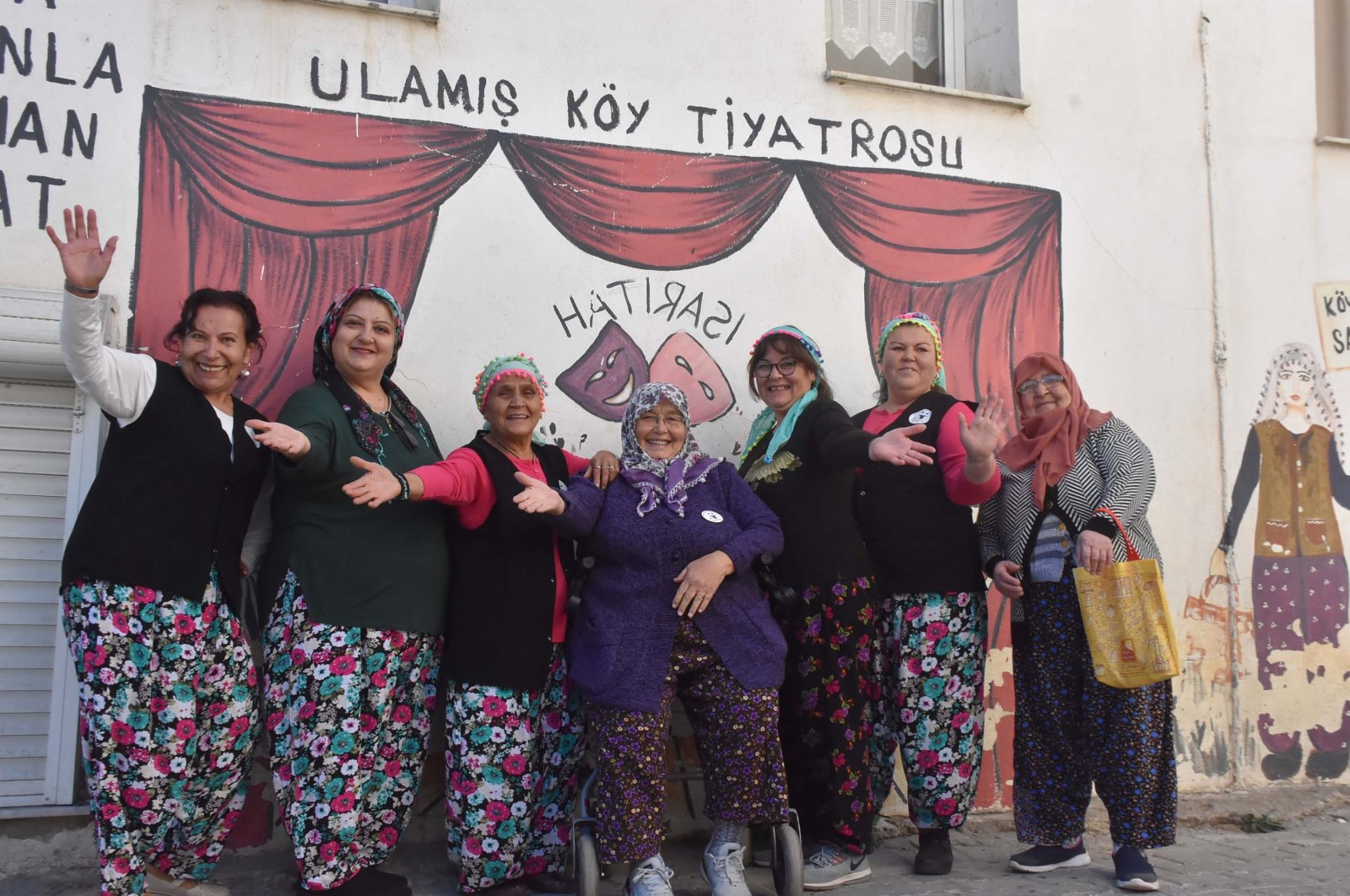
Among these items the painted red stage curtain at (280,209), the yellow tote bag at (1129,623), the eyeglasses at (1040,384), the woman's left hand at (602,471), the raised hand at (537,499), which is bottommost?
the yellow tote bag at (1129,623)

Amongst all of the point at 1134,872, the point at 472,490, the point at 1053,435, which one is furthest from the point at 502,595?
the point at 1134,872

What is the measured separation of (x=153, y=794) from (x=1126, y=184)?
474 centimetres

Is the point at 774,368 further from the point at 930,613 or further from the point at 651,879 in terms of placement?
the point at 651,879

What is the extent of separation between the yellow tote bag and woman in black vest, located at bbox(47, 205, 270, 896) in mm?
2678

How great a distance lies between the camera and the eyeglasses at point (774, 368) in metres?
3.69

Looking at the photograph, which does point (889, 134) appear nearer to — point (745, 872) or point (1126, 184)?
point (1126, 184)

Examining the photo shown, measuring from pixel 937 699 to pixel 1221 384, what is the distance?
8.37 feet

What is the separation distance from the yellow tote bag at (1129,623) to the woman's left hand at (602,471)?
5.20 ft

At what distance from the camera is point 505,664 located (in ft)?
10.5

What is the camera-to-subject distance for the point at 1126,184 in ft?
16.2

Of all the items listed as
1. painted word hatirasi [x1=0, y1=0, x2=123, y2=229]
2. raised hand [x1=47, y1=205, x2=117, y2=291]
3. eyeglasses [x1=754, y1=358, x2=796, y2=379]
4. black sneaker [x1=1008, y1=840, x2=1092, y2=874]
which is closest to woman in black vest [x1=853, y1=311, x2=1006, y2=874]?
black sneaker [x1=1008, y1=840, x2=1092, y2=874]

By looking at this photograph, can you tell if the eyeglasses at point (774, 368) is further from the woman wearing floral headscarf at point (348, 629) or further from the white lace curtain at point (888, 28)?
the white lace curtain at point (888, 28)

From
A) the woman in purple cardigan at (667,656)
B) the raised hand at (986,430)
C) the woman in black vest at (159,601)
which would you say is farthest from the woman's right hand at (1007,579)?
the woman in black vest at (159,601)

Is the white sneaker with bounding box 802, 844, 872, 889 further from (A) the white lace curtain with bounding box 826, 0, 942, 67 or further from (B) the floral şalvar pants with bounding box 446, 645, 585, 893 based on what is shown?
(A) the white lace curtain with bounding box 826, 0, 942, 67
